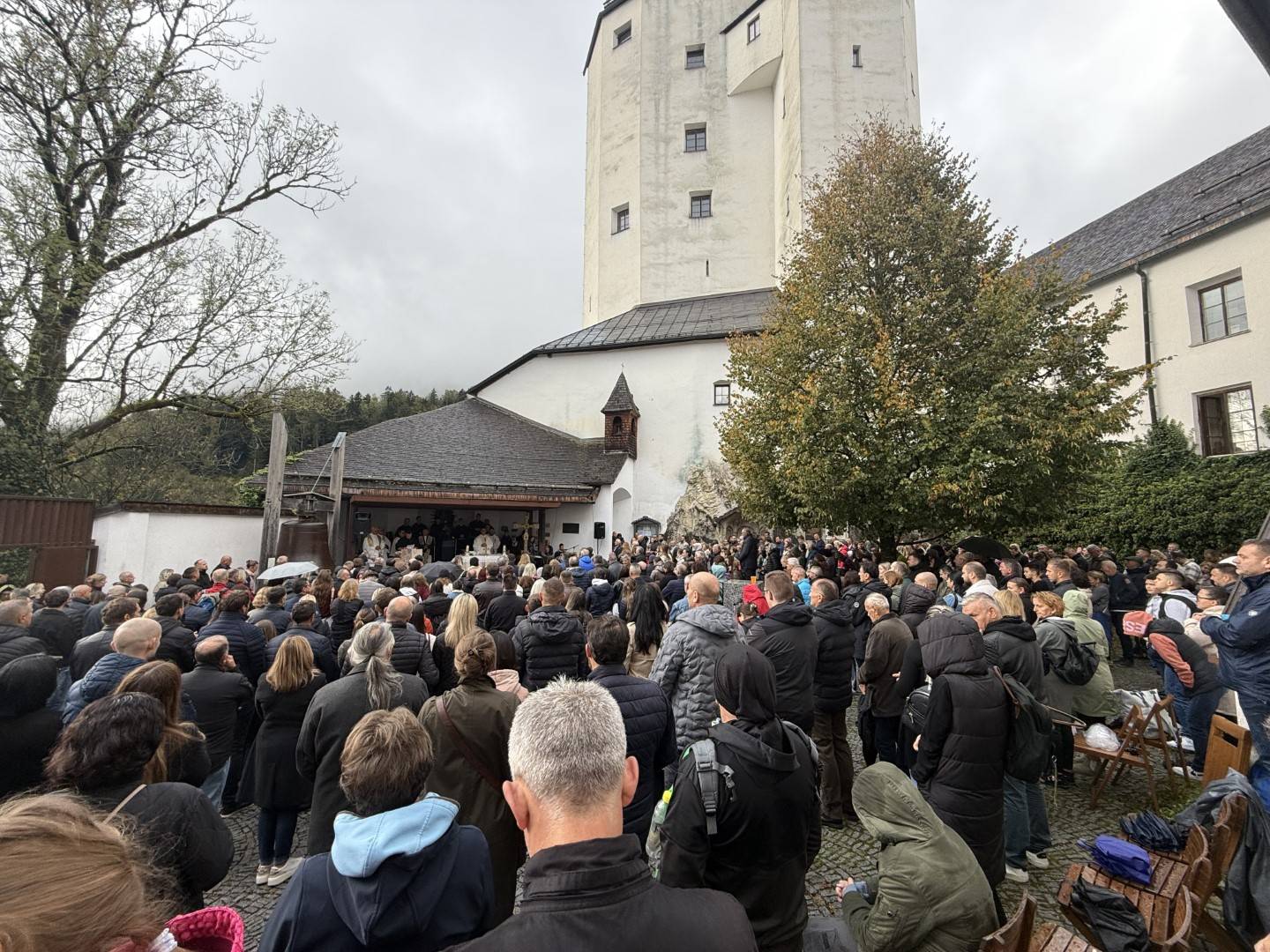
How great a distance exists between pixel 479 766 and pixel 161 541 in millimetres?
14343

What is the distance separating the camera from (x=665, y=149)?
96.4 feet

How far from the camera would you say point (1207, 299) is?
16.2 m

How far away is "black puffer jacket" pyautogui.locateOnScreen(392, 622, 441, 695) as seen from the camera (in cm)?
435

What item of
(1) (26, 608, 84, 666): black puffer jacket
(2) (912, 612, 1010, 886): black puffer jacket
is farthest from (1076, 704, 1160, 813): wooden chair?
(1) (26, 608, 84, 666): black puffer jacket

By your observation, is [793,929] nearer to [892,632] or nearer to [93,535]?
[892,632]

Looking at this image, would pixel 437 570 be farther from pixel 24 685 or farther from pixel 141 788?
pixel 141 788

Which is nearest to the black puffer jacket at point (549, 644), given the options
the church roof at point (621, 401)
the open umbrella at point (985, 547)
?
the open umbrella at point (985, 547)

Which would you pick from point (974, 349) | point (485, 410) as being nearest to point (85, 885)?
point (974, 349)

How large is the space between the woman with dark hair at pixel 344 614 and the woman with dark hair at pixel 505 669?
2.61 meters

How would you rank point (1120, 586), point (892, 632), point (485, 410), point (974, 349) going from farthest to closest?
point (485, 410) < point (974, 349) < point (1120, 586) < point (892, 632)

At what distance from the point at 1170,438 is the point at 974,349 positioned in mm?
9711

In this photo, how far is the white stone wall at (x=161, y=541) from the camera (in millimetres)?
13062

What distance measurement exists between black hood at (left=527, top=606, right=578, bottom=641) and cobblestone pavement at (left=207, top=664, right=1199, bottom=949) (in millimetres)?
2234

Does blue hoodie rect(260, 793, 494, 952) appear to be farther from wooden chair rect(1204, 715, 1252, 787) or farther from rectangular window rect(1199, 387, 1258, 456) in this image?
rectangular window rect(1199, 387, 1258, 456)
